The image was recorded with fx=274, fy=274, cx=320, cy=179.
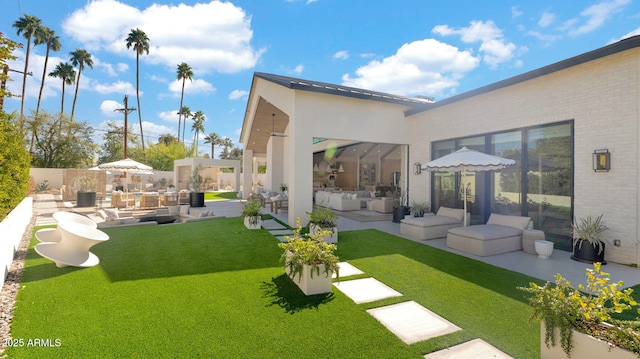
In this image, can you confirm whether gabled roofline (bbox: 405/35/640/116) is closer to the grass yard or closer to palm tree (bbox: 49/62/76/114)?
the grass yard

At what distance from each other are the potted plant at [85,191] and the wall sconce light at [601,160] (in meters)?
19.2

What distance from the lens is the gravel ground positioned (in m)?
2.84

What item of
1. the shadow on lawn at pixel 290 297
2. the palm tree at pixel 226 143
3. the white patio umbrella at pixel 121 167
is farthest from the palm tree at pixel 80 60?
the shadow on lawn at pixel 290 297

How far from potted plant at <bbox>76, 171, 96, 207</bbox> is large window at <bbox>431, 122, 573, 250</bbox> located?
16.9 meters

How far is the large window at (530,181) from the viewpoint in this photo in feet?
20.7

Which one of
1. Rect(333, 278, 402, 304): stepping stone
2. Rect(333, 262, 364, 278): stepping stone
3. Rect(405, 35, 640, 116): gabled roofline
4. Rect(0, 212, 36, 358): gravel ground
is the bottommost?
Rect(333, 278, 402, 304): stepping stone

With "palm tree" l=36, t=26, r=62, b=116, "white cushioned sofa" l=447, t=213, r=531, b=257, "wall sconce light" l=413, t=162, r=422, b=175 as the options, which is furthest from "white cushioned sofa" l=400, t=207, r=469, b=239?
"palm tree" l=36, t=26, r=62, b=116

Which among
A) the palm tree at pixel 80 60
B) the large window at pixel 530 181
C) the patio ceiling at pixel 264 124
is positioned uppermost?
the palm tree at pixel 80 60

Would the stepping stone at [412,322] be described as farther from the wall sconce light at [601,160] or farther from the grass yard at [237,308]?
the wall sconce light at [601,160]

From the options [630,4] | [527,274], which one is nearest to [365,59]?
[630,4]

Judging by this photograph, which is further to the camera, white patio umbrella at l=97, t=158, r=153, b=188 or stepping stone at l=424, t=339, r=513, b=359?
white patio umbrella at l=97, t=158, r=153, b=188

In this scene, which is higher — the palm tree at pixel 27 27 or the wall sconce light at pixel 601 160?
the palm tree at pixel 27 27

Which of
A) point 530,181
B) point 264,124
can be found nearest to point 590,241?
point 530,181

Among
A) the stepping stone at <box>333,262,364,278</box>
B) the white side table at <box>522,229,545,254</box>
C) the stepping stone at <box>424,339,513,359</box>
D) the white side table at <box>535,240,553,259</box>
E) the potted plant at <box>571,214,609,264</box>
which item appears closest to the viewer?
the stepping stone at <box>424,339,513,359</box>
